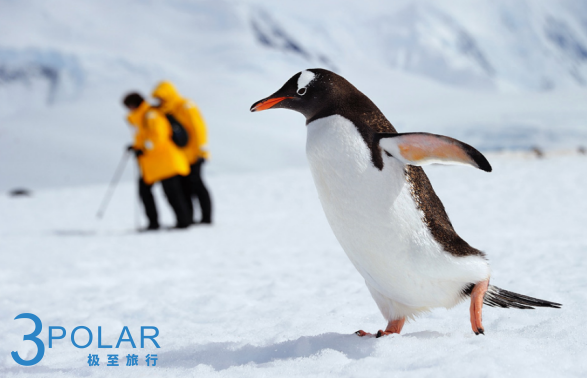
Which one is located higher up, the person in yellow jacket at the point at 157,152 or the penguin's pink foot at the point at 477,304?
the person in yellow jacket at the point at 157,152

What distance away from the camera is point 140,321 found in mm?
2066

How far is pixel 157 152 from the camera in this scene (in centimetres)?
479

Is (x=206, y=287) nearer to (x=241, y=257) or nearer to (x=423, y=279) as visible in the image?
(x=241, y=257)

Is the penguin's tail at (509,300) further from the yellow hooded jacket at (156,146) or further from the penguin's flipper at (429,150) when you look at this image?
the yellow hooded jacket at (156,146)

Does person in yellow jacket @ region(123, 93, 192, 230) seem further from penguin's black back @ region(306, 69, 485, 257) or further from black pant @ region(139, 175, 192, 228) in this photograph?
penguin's black back @ region(306, 69, 485, 257)

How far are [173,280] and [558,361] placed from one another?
82.3 inches

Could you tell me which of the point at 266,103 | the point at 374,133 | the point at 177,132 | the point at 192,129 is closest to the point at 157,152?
the point at 177,132

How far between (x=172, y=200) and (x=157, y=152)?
1.63 feet

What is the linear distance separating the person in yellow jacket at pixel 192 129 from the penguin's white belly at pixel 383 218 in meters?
3.82

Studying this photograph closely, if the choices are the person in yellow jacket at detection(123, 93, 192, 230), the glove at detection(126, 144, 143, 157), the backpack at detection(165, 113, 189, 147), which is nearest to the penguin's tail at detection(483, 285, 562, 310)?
the person in yellow jacket at detection(123, 93, 192, 230)

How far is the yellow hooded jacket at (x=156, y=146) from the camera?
473cm

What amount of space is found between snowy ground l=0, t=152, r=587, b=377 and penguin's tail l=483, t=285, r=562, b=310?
0.07 metres

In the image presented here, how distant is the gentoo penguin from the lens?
1306 mm

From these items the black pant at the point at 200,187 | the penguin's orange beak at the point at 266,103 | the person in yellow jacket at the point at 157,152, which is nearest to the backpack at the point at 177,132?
the person in yellow jacket at the point at 157,152
